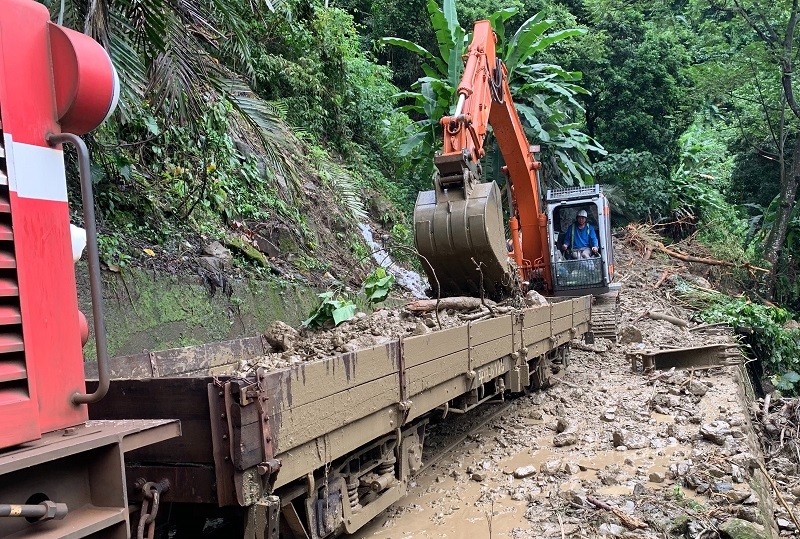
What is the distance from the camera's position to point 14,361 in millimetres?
2006

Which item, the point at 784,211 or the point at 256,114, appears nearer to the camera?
the point at 256,114

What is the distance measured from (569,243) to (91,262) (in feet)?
33.2

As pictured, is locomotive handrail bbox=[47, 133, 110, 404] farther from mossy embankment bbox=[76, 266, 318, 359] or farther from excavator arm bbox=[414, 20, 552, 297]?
excavator arm bbox=[414, 20, 552, 297]

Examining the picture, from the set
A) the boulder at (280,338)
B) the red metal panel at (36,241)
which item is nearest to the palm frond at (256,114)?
the boulder at (280,338)

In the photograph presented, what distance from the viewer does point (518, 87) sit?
16.4 meters

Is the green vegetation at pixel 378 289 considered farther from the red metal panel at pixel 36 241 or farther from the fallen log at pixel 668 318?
the fallen log at pixel 668 318

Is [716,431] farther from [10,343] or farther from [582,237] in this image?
[10,343]

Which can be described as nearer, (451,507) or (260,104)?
(451,507)

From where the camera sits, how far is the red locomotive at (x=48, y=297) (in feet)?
6.38

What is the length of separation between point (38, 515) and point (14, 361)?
47 centimetres

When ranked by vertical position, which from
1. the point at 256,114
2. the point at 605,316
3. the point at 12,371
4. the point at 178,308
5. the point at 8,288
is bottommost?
the point at 605,316

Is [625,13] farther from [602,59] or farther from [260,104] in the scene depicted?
[260,104]

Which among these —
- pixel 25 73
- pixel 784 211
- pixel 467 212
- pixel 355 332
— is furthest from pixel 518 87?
pixel 25 73

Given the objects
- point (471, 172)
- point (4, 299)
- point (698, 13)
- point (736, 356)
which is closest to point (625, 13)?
point (698, 13)
